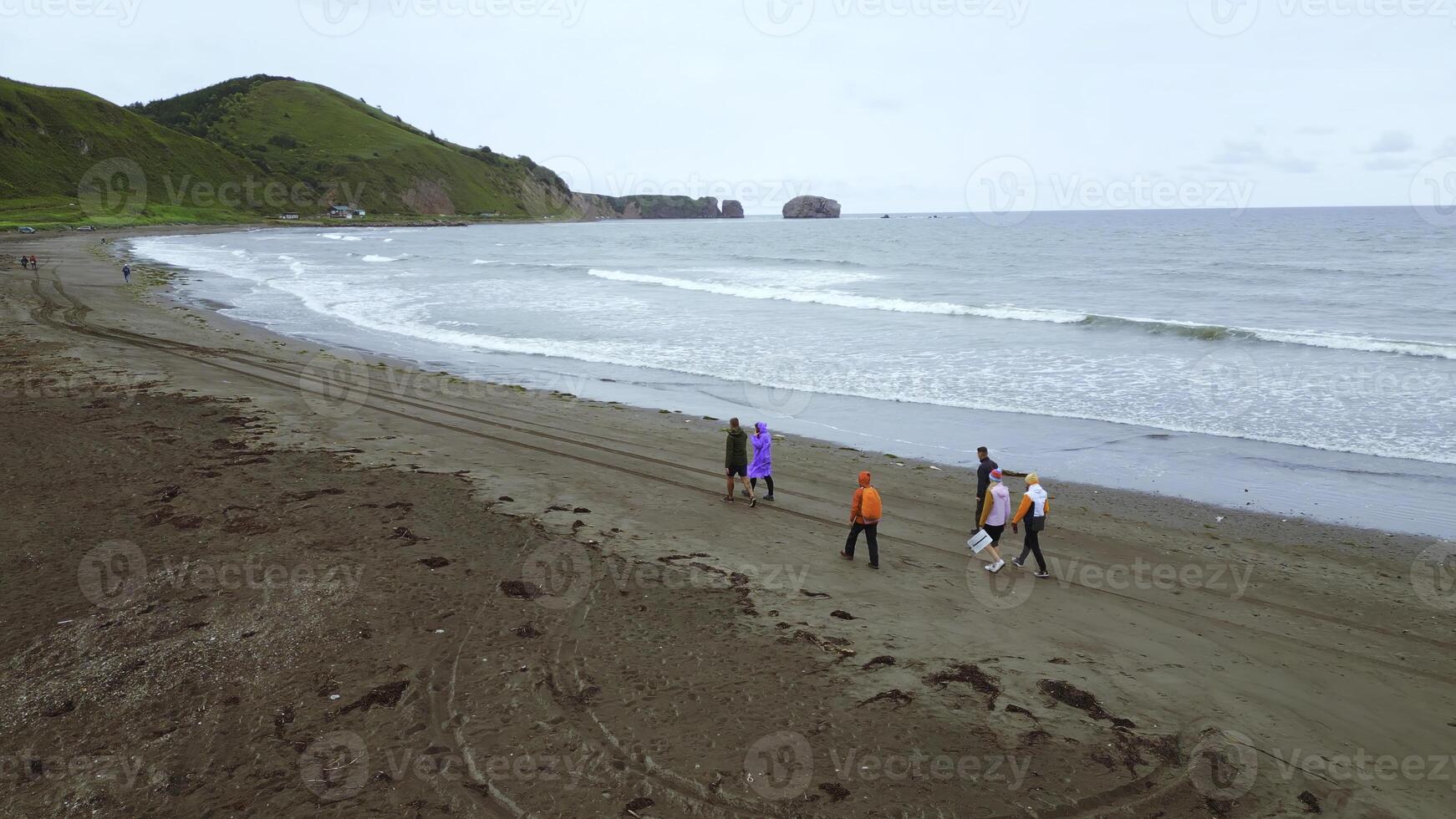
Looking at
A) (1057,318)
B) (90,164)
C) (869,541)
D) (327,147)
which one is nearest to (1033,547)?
(869,541)

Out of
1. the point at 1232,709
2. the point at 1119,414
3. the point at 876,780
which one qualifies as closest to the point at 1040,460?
the point at 1119,414

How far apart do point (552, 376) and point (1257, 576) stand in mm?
19468

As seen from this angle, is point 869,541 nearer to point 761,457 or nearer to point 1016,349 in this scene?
point 761,457

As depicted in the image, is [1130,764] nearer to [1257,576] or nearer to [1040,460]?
[1257,576]

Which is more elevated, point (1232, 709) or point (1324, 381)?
point (1324, 381)

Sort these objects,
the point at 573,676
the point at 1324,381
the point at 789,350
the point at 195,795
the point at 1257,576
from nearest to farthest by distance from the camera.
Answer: the point at 195,795 → the point at 573,676 → the point at 1257,576 → the point at 1324,381 → the point at 789,350

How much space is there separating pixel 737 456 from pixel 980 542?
417 cm

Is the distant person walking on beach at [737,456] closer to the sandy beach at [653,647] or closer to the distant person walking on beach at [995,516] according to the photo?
the sandy beach at [653,647]

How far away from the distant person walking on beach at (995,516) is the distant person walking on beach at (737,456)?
13.1ft

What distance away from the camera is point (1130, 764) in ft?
22.5

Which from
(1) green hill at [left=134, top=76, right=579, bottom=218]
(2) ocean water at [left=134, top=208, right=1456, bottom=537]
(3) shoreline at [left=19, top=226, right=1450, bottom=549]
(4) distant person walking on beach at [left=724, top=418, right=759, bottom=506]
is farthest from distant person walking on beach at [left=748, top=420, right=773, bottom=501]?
(1) green hill at [left=134, top=76, right=579, bottom=218]

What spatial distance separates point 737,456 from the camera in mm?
13398

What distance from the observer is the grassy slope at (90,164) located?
97.8 meters

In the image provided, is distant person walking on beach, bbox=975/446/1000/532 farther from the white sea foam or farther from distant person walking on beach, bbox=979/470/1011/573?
the white sea foam
